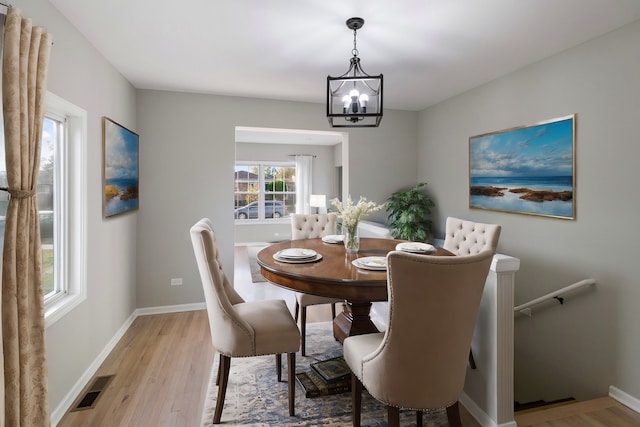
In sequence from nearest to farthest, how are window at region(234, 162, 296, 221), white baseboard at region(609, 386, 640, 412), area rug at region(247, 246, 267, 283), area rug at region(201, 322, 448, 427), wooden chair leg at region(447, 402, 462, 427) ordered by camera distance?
wooden chair leg at region(447, 402, 462, 427), area rug at region(201, 322, 448, 427), white baseboard at region(609, 386, 640, 412), area rug at region(247, 246, 267, 283), window at region(234, 162, 296, 221)

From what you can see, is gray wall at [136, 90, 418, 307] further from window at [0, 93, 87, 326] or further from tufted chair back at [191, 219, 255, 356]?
tufted chair back at [191, 219, 255, 356]

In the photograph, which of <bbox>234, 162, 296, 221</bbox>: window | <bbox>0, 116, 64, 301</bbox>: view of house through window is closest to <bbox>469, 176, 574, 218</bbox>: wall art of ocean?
<bbox>0, 116, 64, 301</bbox>: view of house through window

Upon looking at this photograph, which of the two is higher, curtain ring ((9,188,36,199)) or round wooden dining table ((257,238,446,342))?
curtain ring ((9,188,36,199))

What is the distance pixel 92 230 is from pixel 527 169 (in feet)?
12.2

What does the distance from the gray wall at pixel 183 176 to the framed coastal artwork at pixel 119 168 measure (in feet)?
0.78

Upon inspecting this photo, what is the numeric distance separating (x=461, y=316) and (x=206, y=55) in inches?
108

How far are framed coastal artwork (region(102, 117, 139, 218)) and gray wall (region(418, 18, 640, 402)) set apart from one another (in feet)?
12.0

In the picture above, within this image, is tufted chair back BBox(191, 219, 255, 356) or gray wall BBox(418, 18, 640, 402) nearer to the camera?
tufted chair back BBox(191, 219, 255, 356)

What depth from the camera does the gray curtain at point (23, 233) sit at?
1464 mm

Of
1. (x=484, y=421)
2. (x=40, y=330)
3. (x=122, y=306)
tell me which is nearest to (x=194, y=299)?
(x=122, y=306)

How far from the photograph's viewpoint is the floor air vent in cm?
218

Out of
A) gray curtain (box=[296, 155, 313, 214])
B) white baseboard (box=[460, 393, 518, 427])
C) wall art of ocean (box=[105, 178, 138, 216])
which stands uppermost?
gray curtain (box=[296, 155, 313, 214])

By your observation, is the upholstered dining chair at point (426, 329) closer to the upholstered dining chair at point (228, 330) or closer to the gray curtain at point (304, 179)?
the upholstered dining chair at point (228, 330)

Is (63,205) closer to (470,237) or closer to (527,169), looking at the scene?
(470,237)
